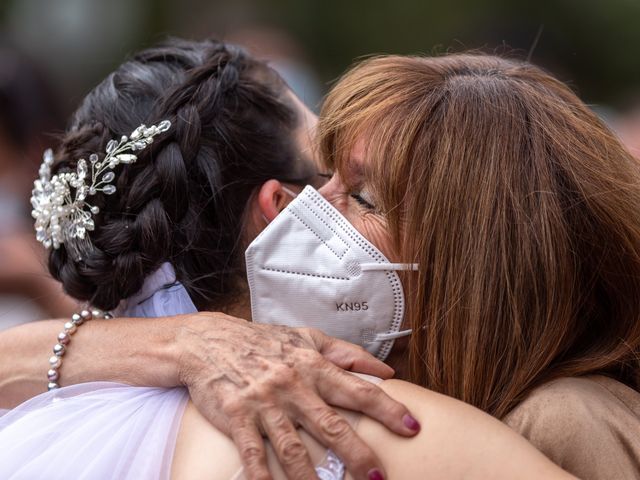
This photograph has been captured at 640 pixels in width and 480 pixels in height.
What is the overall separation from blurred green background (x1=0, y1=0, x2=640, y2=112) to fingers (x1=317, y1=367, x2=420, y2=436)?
4.00 meters

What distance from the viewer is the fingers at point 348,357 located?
6.46 ft

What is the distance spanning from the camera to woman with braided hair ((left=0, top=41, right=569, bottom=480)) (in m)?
1.74

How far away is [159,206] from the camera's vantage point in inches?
91.8

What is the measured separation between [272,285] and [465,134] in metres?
0.62

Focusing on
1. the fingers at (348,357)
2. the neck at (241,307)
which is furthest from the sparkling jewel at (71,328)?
the fingers at (348,357)

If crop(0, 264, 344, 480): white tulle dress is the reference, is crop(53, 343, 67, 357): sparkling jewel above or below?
below

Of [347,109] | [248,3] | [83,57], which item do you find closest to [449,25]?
[248,3]

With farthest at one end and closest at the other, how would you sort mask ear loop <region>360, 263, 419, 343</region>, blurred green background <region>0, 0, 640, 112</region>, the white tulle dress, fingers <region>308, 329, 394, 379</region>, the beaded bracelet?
blurred green background <region>0, 0, 640, 112</region> < the beaded bracelet < mask ear loop <region>360, 263, 419, 343</region> < fingers <region>308, 329, 394, 379</region> < the white tulle dress

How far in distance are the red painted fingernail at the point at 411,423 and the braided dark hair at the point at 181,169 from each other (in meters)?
0.85

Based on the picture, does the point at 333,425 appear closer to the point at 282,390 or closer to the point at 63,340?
the point at 282,390

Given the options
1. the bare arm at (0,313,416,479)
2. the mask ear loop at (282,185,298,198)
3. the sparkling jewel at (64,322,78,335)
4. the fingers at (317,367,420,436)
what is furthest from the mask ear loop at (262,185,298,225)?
the fingers at (317,367,420,436)

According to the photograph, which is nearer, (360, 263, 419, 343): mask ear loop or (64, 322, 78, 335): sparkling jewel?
(360, 263, 419, 343): mask ear loop

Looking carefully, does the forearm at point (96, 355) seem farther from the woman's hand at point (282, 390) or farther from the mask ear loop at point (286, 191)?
the mask ear loop at point (286, 191)

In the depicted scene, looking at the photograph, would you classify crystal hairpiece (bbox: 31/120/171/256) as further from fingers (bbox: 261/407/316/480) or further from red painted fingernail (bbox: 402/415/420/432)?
red painted fingernail (bbox: 402/415/420/432)
